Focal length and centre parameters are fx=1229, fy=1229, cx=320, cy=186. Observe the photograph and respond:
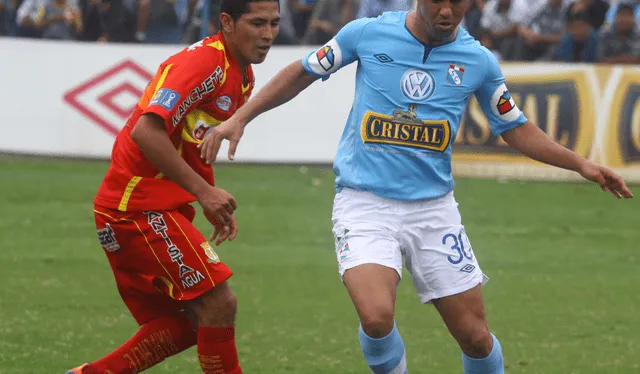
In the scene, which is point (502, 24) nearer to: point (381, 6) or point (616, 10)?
point (616, 10)

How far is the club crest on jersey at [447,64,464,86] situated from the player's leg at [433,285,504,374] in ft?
3.18

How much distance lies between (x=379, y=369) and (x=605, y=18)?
1213 centimetres

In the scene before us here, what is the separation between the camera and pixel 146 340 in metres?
6.06

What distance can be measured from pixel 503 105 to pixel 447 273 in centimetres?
88

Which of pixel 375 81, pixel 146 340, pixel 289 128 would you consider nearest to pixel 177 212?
pixel 146 340

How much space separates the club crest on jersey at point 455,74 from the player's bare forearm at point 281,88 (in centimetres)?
65

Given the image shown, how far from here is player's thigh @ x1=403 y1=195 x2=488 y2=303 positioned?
5727mm

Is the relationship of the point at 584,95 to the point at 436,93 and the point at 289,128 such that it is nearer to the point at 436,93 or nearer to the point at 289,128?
the point at 289,128

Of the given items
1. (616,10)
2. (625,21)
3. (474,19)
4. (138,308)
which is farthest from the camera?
(474,19)

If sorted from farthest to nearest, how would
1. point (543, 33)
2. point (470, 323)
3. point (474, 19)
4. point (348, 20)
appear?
point (348, 20) < point (474, 19) < point (543, 33) < point (470, 323)

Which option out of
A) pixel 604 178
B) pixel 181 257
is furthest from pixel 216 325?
pixel 604 178

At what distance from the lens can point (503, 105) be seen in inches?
235

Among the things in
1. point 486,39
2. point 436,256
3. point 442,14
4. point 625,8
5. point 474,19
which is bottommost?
point 486,39

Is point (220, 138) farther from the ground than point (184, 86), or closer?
closer
